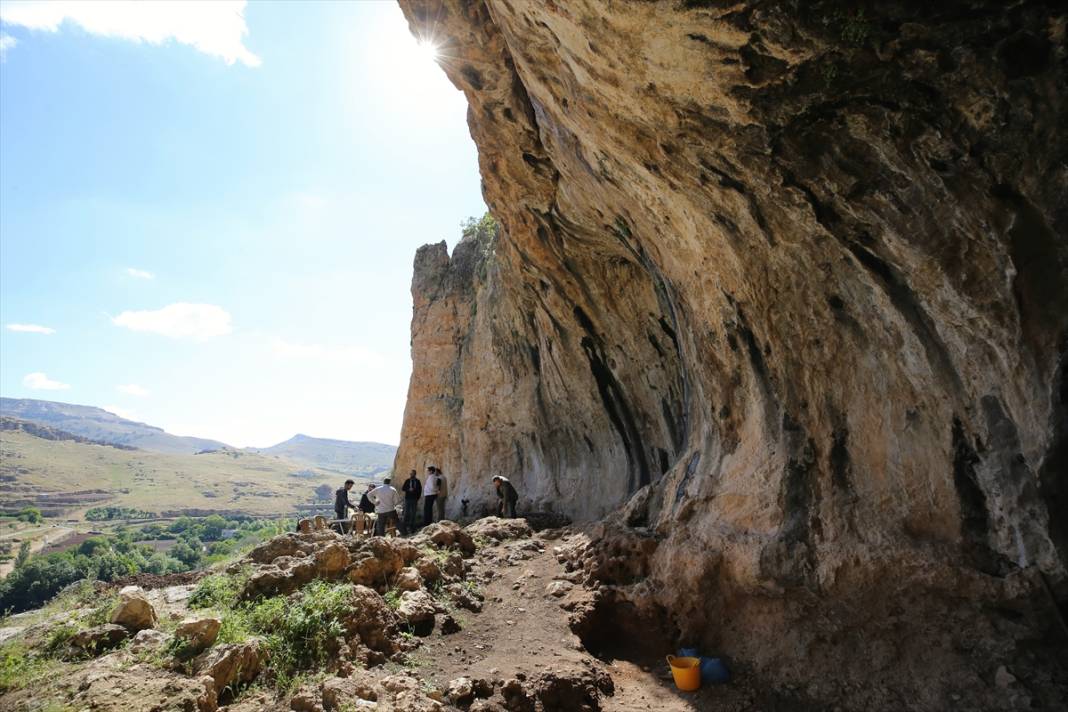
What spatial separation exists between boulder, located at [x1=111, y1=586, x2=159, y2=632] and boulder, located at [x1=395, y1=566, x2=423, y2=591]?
257cm

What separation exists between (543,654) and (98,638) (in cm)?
410

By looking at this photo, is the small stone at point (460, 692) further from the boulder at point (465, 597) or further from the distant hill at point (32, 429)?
the distant hill at point (32, 429)

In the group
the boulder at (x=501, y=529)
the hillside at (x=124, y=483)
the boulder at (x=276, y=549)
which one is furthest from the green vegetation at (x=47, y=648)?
the hillside at (x=124, y=483)

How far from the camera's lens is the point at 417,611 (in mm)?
6656

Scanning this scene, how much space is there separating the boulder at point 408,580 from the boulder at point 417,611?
0.13 metres

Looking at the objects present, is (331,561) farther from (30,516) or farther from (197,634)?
(30,516)

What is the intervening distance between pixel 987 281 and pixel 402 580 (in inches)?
263

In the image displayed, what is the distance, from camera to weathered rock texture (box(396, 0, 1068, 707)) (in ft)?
13.2

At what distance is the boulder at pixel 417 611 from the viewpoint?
6.54 metres

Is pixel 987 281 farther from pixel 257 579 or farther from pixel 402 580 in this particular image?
pixel 257 579

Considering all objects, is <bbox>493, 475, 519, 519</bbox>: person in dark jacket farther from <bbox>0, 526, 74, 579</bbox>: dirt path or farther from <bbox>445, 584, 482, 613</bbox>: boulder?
<bbox>0, 526, 74, 579</bbox>: dirt path

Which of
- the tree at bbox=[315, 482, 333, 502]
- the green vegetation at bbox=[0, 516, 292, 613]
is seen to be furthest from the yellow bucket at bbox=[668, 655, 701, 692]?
the tree at bbox=[315, 482, 333, 502]

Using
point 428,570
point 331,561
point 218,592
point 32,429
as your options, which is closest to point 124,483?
point 32,429

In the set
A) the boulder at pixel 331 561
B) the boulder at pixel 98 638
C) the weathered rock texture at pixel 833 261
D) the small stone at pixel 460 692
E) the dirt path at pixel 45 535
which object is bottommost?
the dirt path at pixel 45 535
